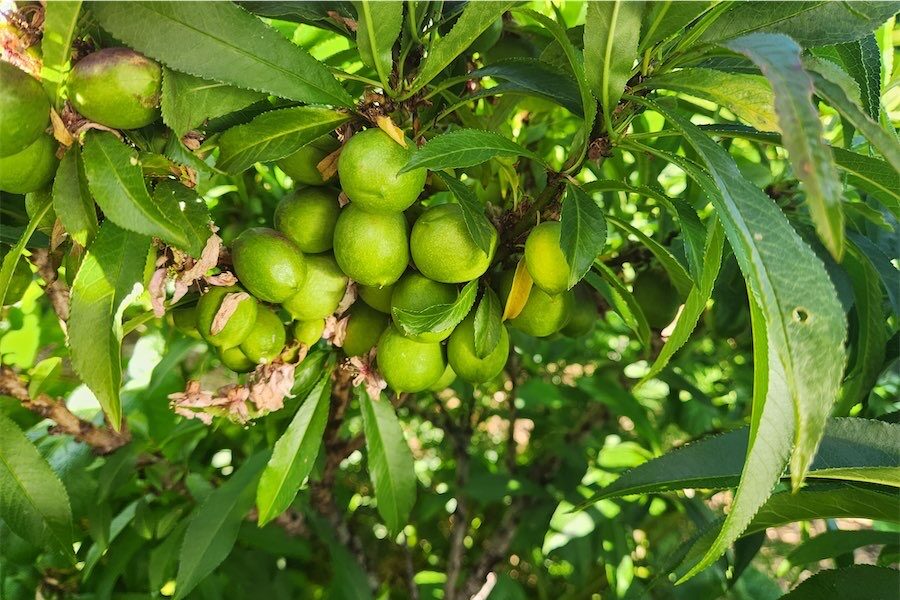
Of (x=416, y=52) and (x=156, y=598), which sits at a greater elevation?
(x=416, y=52)

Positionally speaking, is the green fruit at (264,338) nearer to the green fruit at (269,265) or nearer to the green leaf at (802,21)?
the green fruit at (269,265)

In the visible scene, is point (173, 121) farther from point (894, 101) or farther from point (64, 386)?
point (894, 101)

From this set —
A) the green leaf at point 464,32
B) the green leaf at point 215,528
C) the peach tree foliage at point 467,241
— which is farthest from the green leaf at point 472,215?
the green leaf at point 215,528

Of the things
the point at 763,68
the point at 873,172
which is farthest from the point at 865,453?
the point at 763,68

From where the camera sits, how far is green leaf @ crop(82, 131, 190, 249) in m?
0.59

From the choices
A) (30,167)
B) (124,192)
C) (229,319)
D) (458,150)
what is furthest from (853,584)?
(30,167)

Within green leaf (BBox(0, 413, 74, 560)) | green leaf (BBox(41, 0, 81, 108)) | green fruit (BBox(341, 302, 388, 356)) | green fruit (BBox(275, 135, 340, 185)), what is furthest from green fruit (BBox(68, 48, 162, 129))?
green leaf (BBox(0, 413, 74, 560))

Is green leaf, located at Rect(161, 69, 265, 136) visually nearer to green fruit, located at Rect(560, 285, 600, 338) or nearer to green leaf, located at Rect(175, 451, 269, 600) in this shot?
green fruit, located at Rect(560, 285, 600, 338)

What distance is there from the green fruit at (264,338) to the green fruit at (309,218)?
4.3 inches

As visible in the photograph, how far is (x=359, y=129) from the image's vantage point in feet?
2.59

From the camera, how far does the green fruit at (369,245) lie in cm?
74

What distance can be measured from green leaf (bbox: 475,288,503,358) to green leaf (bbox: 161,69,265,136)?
1.19 ft

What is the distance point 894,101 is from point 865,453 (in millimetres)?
768

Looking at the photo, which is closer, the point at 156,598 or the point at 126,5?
the point at 126,5
